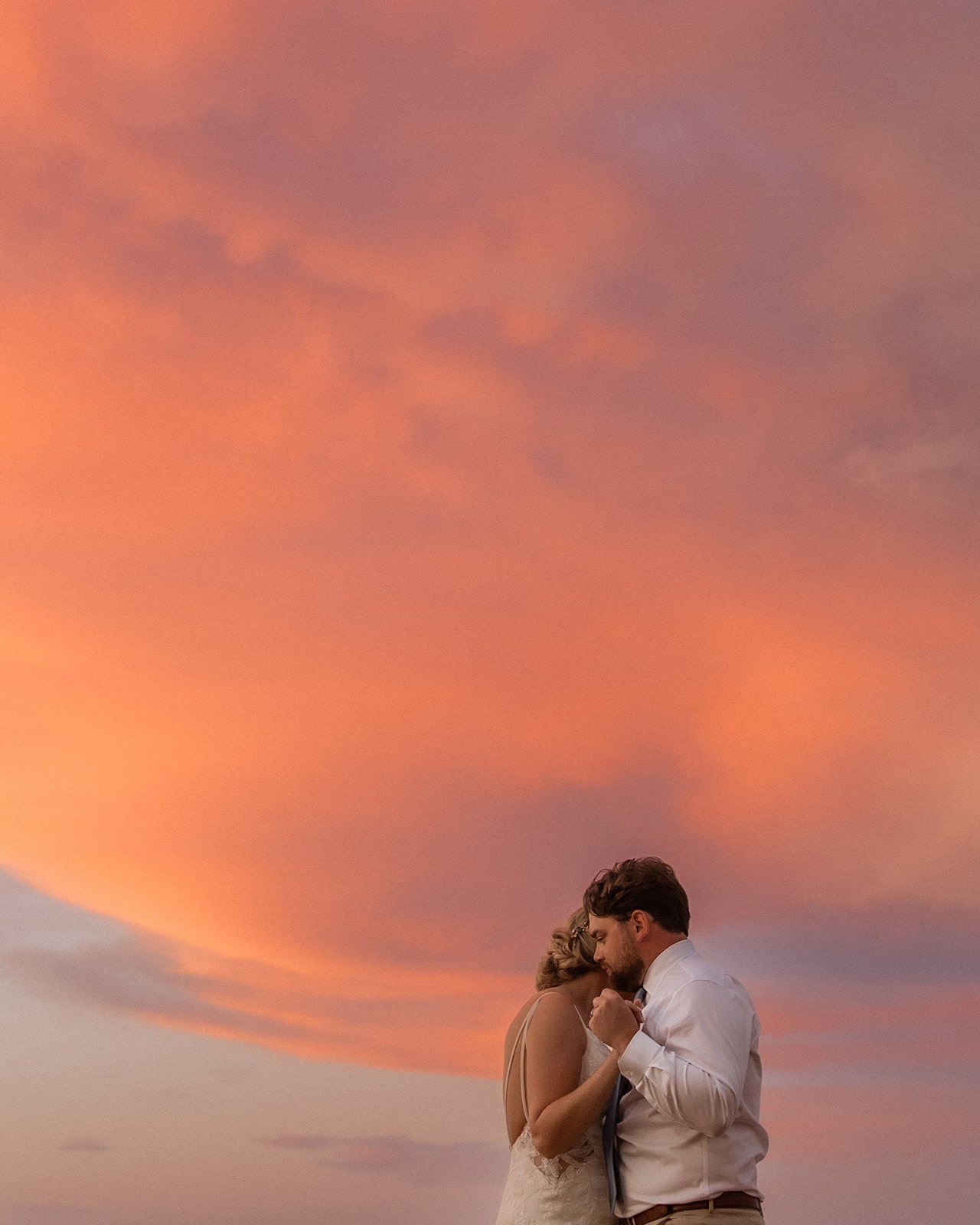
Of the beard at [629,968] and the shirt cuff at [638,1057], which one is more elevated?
the beard at [629,968]

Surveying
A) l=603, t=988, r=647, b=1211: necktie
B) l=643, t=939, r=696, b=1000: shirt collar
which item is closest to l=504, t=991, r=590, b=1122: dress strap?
l=603, t=988, r=647, b=1211: necktie

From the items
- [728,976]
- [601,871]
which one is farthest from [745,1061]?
[601,871]

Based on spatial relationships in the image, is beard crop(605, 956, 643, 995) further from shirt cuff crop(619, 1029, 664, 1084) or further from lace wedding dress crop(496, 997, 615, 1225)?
shirt cuff crop(619, 1029, 664, 1084)

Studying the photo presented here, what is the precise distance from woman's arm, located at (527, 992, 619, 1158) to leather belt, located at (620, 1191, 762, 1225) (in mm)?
453

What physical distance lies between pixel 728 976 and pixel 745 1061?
35 cm

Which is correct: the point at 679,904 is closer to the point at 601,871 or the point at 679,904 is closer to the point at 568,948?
the point at 601,871

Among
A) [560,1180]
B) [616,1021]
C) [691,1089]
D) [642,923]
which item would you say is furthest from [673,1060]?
[560,1180]

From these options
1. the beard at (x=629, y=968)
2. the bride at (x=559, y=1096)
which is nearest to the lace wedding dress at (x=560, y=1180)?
the bride at (x=559, y=1096)

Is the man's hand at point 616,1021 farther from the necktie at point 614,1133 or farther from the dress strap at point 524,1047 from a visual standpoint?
the dress strap at point 524,1047

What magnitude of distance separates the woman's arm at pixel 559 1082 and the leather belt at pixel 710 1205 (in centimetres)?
45

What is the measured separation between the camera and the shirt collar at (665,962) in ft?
19.1

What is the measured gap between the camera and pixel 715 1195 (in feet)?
17.9

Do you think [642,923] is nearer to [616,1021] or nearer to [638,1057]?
[616,1021]

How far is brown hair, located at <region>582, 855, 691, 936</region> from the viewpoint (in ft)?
19.2
